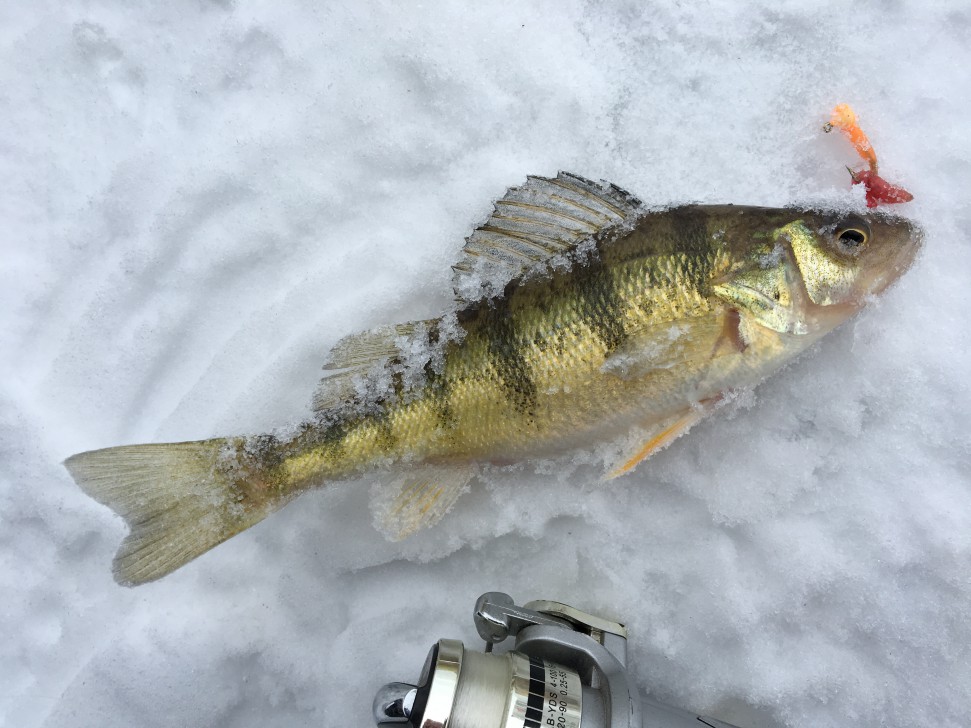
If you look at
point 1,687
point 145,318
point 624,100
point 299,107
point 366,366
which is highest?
point 624,100

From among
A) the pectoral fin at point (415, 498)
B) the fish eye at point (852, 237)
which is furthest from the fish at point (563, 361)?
the pectoral fin at point (415, 498)

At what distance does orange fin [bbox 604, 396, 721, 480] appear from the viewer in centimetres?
173

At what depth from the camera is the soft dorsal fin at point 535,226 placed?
175cm

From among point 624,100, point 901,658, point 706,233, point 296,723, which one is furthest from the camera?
point 624,100

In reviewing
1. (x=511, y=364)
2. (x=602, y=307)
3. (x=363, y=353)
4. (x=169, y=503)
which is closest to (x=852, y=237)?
(x=602, y=307)

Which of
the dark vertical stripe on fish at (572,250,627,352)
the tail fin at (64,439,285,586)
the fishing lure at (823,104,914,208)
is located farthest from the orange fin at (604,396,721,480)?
the tail fin at (64,439,285,586)

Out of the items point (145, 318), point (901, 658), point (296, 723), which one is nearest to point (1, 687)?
point (296, 723)

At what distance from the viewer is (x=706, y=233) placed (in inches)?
64.7

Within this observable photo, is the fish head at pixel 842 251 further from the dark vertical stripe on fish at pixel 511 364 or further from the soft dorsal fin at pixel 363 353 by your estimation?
the soft dorsal fin at pixel 363 353

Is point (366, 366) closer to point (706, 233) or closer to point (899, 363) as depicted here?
point (706, 233)

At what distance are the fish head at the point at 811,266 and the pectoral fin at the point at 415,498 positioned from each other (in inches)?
35.4

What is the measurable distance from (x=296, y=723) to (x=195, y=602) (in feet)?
1.57

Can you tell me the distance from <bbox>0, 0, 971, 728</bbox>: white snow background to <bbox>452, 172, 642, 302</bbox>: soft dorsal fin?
270 millimetres

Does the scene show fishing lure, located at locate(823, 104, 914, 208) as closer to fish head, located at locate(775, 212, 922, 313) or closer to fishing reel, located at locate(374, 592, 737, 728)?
fish head, located at locate(775, 212, 922, 313)
